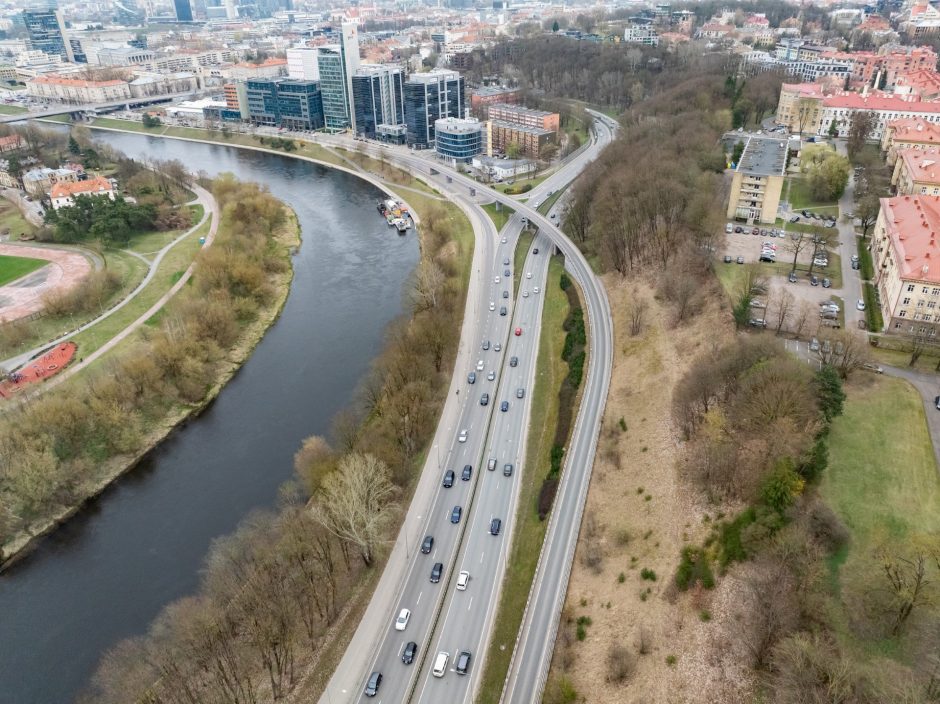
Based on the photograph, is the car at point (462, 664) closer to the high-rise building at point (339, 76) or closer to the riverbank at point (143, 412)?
the riverbank at point (143, 412)

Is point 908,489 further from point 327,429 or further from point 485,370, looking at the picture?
point 327,429

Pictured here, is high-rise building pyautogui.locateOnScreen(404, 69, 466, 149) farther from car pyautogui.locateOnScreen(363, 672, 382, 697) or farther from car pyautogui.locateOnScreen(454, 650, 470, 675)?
car pyautogui.locateOnScreen(363, 672, 382, 697)

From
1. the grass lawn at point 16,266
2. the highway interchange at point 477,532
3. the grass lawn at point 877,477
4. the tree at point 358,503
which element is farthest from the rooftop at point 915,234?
the grass lawn at point 16,266

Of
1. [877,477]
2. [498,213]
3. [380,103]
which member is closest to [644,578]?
[877,477]

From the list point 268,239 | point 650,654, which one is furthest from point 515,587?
point 268,239

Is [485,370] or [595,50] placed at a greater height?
[595,50]
